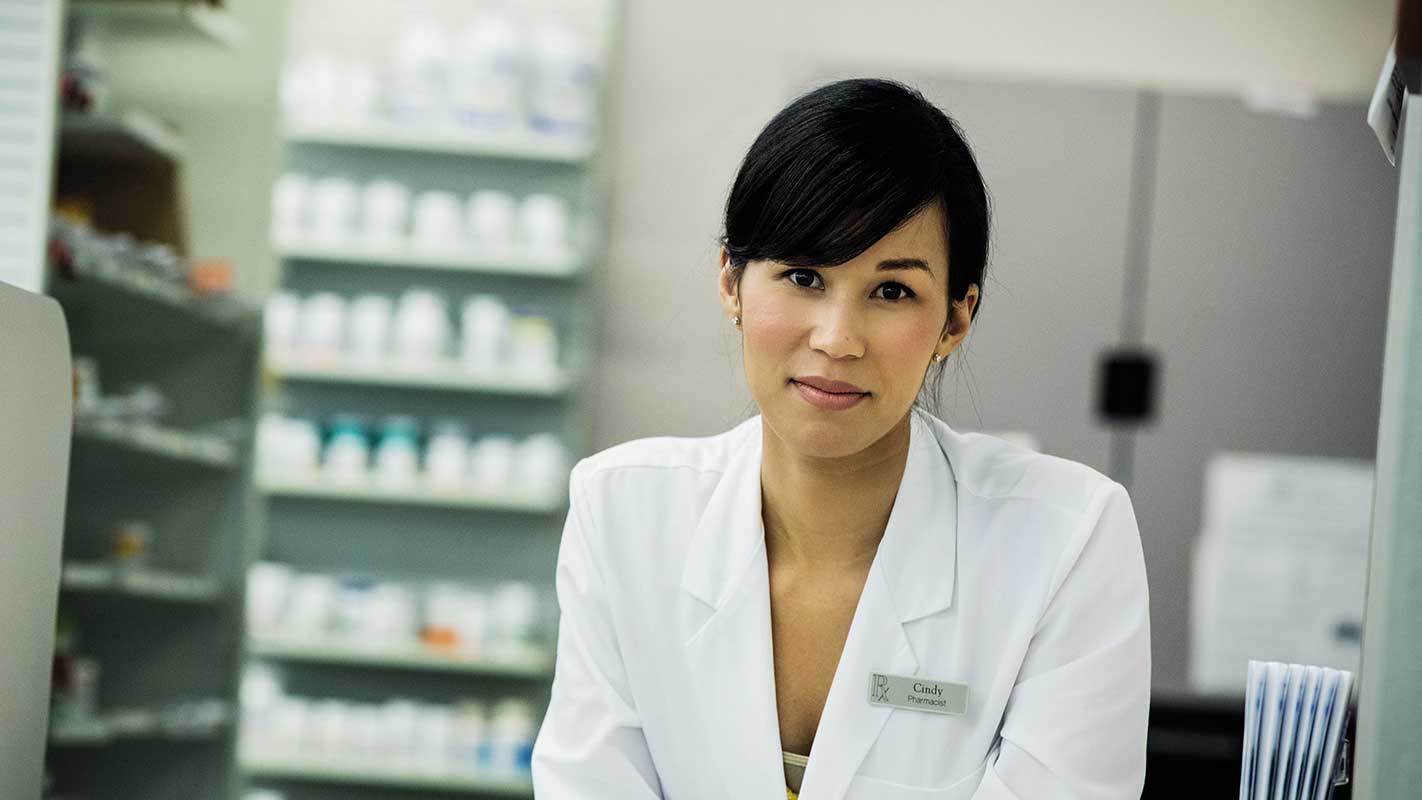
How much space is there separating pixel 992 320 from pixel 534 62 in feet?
5.30

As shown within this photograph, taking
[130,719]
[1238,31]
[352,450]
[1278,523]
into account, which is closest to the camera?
[130,719]

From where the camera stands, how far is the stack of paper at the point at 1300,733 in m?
1.34

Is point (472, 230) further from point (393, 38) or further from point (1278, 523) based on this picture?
point (1278, 523)

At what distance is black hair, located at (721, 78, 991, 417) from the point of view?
1.48m

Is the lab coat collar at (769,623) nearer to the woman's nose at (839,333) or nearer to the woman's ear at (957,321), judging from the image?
the woman's ear at (957,321)

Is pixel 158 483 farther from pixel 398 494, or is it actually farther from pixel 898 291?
pixel 898 291

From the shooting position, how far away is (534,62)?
4.79 metres

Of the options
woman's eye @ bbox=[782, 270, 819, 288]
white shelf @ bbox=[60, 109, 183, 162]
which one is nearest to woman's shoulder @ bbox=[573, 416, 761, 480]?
woman's eye @ bbox=[782, 270, 819, 288]

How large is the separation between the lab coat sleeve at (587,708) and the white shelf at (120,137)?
2.01 meters

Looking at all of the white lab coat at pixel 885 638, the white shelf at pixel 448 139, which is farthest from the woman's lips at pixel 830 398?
the white shelf at pixel 448 139

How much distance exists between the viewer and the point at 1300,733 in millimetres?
1349

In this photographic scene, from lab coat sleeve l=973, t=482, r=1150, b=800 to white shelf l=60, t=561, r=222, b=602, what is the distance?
2.26 meters

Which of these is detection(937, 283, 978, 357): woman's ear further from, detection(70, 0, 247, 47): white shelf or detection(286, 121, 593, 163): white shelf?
detection(286, 121, 593, 163): white shelf

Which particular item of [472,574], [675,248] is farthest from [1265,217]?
[472,574]
